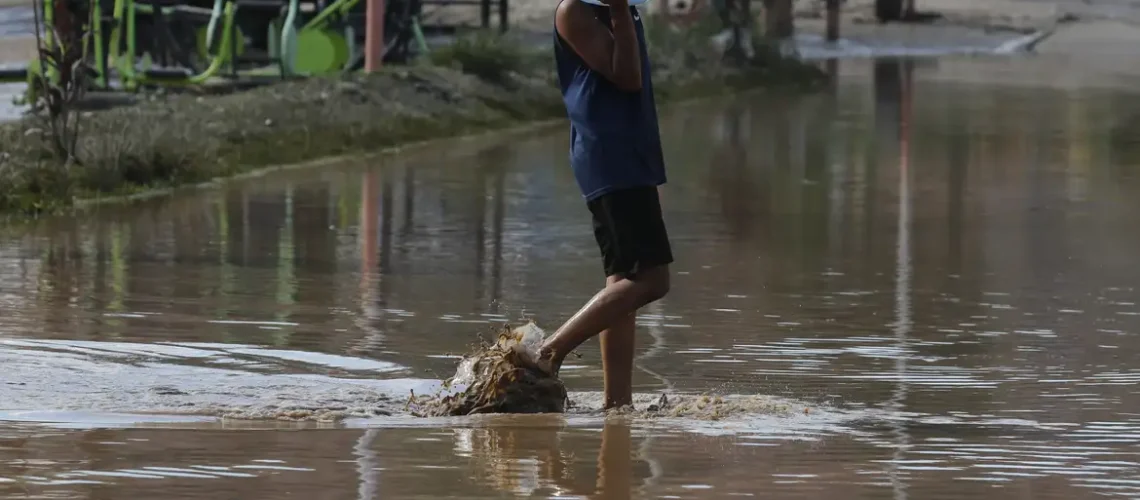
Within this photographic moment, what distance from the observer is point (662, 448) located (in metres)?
6.89

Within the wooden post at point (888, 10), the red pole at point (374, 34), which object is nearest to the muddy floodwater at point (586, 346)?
the red pole at point (374, 34)

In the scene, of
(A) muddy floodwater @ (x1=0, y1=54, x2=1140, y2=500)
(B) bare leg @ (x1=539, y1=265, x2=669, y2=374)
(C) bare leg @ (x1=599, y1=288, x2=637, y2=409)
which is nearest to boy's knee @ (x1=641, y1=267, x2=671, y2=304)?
(B) bare leg @ (x1=539, y1=265, x2=669, y2=374)

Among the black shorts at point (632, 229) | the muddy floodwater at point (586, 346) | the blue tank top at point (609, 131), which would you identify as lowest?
the muddy floodwater at point (586, 346)

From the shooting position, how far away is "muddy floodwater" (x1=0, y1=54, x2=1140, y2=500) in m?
6.54

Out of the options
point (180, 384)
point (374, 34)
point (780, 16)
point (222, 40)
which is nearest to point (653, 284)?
point (180, 384)

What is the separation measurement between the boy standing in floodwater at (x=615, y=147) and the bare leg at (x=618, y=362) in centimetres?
8

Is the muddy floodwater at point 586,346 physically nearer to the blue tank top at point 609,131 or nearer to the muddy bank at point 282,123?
the muddy bank at point 282,123

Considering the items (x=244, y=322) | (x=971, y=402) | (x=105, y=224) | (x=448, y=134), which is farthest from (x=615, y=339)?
(x=448, y=134)

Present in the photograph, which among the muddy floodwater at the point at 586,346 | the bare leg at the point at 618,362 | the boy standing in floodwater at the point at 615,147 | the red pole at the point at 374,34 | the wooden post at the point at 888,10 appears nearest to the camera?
the muddy floodwater at the point at 586,346

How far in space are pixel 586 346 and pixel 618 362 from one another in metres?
1.78

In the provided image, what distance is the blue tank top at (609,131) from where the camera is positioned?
7.40m

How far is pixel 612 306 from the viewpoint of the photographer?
7.52m

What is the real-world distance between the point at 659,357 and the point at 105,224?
533cm

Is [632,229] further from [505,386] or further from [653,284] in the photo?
[505,386]
